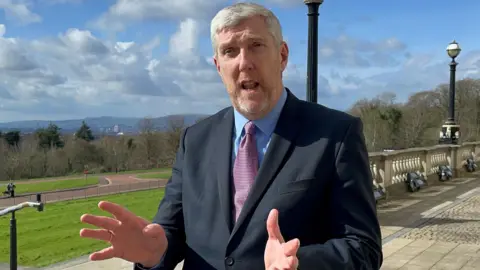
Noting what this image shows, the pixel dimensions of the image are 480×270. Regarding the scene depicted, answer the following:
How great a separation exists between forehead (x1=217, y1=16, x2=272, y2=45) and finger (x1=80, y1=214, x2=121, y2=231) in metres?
0.76

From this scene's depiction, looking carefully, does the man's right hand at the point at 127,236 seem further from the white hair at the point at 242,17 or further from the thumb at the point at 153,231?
the white hair at the point at 242,17

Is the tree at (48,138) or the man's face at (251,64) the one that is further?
the tree at (48,138)

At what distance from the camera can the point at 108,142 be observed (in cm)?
8862

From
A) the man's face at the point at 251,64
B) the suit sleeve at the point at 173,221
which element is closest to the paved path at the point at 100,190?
the suit sleeve at the point at 173,221

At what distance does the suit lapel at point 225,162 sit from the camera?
182cm

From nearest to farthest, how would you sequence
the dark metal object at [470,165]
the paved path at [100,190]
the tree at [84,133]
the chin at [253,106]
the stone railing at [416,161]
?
the chin at [253,106] < the stone railing at [416,161] < the dark metal object at [470,165] < the paved path at [100,190] < the tree at [84,133]

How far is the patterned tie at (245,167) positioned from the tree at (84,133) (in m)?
103

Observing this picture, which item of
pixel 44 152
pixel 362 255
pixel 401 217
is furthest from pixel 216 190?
pixel 44 152

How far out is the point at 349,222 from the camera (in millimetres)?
1679

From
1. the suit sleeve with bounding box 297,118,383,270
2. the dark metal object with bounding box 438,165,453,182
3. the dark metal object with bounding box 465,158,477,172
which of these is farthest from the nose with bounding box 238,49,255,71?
the dark metal object with bounding box 465,158,477,172

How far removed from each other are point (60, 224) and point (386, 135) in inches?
1751

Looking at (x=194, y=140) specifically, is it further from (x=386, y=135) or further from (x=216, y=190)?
(x=386, y=135)

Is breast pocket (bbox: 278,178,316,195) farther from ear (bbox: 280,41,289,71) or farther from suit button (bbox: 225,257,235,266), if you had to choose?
ear (bbox: 280,41,289,71)

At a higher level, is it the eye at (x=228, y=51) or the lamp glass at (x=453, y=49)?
the lamp glass at (x=453, y=49)
